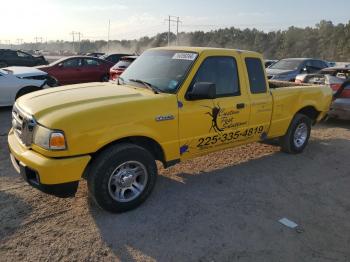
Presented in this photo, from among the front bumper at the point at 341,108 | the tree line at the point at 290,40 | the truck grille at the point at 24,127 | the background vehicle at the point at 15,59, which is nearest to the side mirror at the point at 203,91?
the truck grille at the point at 24,127

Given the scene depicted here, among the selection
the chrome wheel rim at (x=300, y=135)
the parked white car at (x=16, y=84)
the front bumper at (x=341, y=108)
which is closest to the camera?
the chrome wheel rim at (x=300, y=135)

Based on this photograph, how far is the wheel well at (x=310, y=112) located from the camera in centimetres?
683

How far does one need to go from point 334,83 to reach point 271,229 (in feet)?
20.7

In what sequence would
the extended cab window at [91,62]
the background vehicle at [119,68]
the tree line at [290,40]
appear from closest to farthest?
1. the background vehicle at [119,68]
2. the extended cab window at [91,62]
3. the tree line at [290,40]

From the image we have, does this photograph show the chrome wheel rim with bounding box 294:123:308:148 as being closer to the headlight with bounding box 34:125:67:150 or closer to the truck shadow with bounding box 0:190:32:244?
the headlight with bounding box 34:125:67:150

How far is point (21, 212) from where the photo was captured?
4176mm

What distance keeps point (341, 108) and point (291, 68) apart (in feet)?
21.0

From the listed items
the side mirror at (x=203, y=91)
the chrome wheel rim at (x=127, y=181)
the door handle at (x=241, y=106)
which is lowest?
the chrome wheel rim at (x=127, y=181)

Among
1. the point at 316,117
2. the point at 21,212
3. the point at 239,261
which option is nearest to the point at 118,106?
the point at 21,212

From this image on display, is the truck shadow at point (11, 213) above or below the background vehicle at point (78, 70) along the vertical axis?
below

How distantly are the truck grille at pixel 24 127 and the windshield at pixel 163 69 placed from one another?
1.53 metres

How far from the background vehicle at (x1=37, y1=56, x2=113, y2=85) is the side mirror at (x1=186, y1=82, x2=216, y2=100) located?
1135 cm

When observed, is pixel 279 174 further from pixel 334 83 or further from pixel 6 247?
pixel 334 83

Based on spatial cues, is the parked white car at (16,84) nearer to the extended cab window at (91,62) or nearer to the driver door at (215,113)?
the extended cab window at (91,62)
